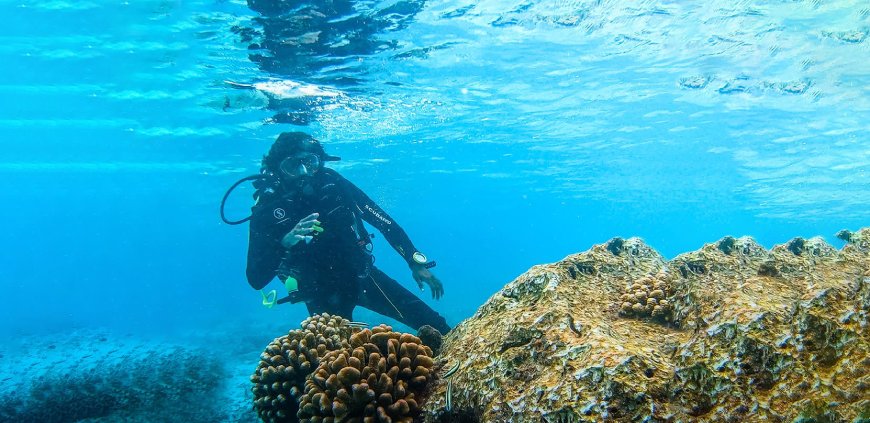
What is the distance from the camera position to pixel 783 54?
14.9 metres

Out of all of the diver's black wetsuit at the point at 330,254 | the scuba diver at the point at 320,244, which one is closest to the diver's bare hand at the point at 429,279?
the scuba diver at the point at 320,244

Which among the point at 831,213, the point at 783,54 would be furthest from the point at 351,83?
the point at 831,213

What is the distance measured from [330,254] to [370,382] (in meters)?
4.61

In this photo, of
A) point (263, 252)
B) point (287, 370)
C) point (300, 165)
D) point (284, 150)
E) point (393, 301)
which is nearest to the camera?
point (287, 370)

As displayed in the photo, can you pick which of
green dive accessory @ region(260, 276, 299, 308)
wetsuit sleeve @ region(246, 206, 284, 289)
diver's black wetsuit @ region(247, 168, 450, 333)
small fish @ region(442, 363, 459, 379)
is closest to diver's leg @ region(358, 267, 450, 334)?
diver's black wetsuit @ region(247, 168, 450, 333)

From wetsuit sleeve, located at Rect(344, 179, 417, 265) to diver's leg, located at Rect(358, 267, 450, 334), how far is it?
646mm

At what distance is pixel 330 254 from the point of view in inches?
310

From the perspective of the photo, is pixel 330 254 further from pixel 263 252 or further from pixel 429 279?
pixel 429 279

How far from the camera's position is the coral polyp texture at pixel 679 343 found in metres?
2.33

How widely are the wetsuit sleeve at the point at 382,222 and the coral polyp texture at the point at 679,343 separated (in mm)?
4251

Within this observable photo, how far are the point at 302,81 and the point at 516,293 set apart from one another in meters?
14.8

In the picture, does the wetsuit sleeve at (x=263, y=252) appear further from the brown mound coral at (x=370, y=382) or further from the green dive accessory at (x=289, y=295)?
the brown mound coral at (x=370, y=382)

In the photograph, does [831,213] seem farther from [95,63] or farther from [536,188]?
[95,63]

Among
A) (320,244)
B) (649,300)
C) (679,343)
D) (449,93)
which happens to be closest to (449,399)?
(679,343)
